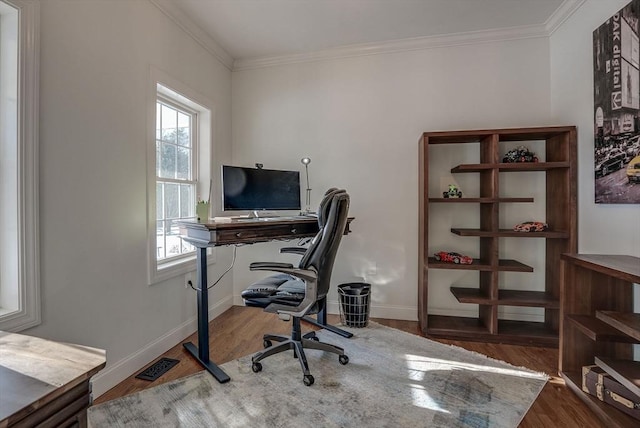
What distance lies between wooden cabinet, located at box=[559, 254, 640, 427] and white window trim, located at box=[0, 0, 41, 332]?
277 cm

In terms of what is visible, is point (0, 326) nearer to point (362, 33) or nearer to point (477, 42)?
point (362, 33)

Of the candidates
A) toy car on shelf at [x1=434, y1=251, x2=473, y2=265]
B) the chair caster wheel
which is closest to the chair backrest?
the chair caster wheel

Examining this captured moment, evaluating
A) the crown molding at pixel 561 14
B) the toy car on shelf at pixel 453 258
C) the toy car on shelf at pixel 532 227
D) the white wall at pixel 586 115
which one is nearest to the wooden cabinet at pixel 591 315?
the white wall at pixel 586 115

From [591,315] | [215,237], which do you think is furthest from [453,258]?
[215,237]

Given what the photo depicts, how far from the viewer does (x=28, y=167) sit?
1.44 metres

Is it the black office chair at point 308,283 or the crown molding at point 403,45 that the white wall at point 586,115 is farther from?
the black office chair at point 308,283

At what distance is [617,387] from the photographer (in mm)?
1601

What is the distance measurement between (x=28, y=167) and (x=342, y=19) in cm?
235

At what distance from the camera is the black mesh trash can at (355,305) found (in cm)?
273

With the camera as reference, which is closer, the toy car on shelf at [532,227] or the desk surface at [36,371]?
the desk surface at [36,371]

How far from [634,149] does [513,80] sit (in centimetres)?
126

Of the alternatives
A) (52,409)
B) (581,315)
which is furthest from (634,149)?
(52,409)

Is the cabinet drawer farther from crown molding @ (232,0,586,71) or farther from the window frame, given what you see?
crown molding @ (232,0,586,71)

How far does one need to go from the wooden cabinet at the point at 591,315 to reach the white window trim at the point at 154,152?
268 cm
